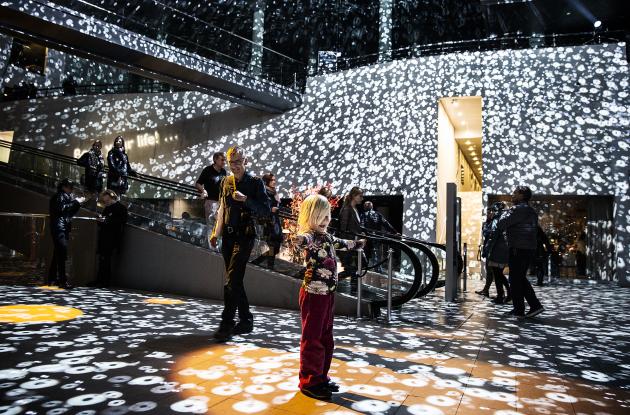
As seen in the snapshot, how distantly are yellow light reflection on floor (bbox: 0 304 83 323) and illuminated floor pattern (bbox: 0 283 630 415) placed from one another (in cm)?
6

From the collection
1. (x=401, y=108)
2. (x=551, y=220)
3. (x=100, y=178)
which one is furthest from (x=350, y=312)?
(x=551, y=220)

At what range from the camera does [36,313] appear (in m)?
3.89

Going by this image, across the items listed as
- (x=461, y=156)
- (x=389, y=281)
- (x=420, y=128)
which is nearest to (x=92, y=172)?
(x=389, y=281)

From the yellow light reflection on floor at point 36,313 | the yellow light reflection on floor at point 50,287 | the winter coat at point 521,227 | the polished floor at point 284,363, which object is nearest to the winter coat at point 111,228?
the yellow light reflection on floor at point 50,287

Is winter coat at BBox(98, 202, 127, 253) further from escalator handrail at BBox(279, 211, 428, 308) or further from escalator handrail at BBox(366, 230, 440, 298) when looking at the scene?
escalator handrail at BBox(366, 230, 440, 298)

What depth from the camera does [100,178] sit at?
710 cm

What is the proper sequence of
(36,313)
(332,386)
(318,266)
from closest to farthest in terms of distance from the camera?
(332,386) → (318,266) → (36,313)

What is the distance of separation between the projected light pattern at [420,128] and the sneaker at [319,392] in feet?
26.8

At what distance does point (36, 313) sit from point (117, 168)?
10.7 ft

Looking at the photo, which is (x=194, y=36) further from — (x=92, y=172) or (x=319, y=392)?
(x=319, y=392)

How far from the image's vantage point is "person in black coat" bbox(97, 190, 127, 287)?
5.99 metres

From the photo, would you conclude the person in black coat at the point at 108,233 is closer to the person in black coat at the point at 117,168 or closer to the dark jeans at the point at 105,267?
the dark jeans at the point at 105,267

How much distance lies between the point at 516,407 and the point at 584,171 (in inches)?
345

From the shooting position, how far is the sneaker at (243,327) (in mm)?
3375
